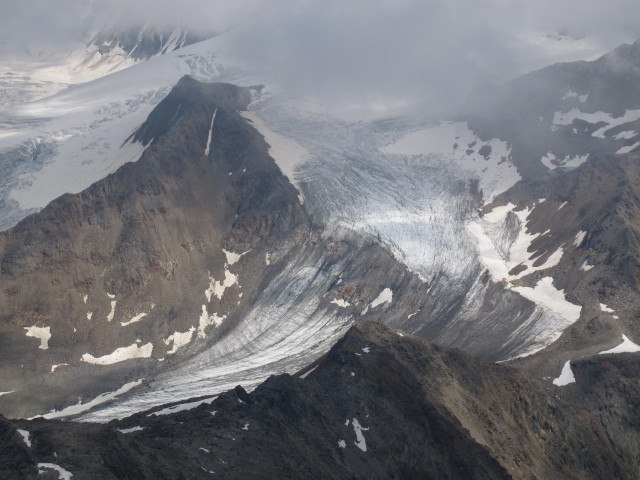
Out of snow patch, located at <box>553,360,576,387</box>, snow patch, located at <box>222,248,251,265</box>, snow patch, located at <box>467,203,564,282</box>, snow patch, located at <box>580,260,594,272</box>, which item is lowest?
snow patch, located at <box>467,203,564,282</box>

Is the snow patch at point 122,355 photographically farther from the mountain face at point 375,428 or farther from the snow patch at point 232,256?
the mountain face at point 375,428

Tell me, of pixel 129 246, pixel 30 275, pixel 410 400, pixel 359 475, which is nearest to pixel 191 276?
pixel 129 246

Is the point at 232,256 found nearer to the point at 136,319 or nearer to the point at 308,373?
the point at 136,319

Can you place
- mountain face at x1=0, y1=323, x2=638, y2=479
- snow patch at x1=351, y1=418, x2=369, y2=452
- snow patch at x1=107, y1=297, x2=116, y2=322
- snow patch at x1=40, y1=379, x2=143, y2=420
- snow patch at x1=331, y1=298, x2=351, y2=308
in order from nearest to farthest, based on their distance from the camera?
mountain face at x1=0, y1=323, x2=638, y2=479 < snow patch at x1=351, y1=418, x2=369, y2=452 < snow patch at x1=40, y1=379, x2=143, y2=420 < snow patch at x1=107, y1=297, x2=116, y2=322 < snow patch at x1=331, y1=298, x2=351, y2=308

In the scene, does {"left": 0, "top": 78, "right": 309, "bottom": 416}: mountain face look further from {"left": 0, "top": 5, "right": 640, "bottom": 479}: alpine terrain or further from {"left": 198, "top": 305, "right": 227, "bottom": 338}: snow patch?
{"left": 0, "top": 5, "right": 640, "bottom": 479}: alpine terrain

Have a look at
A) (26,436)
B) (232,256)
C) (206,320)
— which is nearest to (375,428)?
(26,436)

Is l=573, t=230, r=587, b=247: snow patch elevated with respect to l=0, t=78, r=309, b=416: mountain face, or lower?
lower

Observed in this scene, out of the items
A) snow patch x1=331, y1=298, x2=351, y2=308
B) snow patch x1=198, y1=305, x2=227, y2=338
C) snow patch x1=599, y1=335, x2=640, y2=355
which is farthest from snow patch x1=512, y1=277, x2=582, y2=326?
snow patch x1=198, y1=305, x2=227, y2=338
